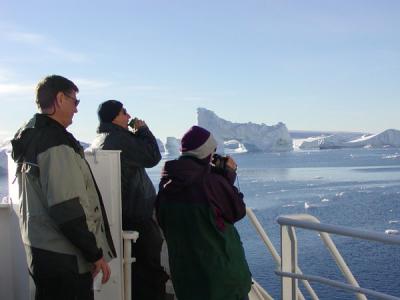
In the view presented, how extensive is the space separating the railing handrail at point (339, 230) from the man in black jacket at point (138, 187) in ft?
2.07

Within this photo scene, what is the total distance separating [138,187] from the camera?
237cm

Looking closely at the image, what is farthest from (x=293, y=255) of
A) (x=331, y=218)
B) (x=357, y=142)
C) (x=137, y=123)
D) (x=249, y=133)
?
(x=357, y=142)

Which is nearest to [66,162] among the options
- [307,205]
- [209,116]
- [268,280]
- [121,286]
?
[121,286]

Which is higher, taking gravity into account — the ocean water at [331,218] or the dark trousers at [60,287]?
the dark trousers at [60,287]

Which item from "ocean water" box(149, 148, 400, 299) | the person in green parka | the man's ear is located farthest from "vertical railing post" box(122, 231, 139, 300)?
"ocean water" box(149, 148, 400, 299)

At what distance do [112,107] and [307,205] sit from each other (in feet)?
76.1

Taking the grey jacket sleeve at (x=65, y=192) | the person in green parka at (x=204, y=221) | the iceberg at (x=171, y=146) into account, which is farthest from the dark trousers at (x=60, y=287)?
the iceberg at (x=171, y=146)

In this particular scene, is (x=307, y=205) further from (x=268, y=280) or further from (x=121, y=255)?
(x=121, y=255)

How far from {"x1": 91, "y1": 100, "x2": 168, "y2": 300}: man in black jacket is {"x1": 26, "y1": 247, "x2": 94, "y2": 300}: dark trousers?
2.43ft

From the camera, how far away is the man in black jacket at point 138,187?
2305 millimetres

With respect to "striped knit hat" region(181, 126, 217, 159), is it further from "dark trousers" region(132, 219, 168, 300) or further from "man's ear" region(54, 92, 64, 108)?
"dark trousers" region(132, 219, 168, 300)

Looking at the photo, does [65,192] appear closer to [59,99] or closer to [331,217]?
[59,99]

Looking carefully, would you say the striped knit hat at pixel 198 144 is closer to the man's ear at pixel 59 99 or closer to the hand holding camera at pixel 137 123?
the man's ear at pixel 59 99

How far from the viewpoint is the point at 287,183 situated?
124ft
